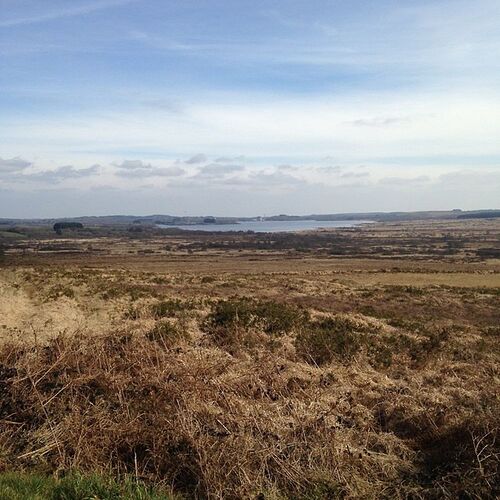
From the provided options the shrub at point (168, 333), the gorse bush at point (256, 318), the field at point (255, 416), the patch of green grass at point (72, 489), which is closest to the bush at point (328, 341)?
the field at point (255, 416)

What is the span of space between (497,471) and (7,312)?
56.1 feet

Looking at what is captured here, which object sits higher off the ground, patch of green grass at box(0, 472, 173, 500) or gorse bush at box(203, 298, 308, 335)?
patch of green grass at box(0, 472, 173, 500)

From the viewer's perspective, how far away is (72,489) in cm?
533

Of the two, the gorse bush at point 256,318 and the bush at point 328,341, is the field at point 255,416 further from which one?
the gorse bush at point 256,318

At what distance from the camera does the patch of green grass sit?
5156 millimetres

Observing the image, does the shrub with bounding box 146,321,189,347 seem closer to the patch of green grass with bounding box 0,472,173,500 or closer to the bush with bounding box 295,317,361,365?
the bush with bounding box 295,317,361,365

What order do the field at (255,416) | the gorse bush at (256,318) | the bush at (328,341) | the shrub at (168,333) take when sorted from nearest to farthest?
the field at (255,416) < the shrub at (168,333) < the bush at (328,341) < the gorse bush at (256,318)

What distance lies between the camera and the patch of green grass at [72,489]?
16.9ft

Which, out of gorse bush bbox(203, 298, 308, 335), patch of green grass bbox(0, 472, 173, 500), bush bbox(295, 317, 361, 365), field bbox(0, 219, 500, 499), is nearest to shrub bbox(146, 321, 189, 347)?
field bbox(0, 219, 500, 499)

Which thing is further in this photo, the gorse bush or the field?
the gorse bush

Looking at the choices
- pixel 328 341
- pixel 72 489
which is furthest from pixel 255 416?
pixel 328 341

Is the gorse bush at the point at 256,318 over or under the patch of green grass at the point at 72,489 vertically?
under

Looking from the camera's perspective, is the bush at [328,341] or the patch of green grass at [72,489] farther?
the bush at [328,341]

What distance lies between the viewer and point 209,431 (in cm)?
676
